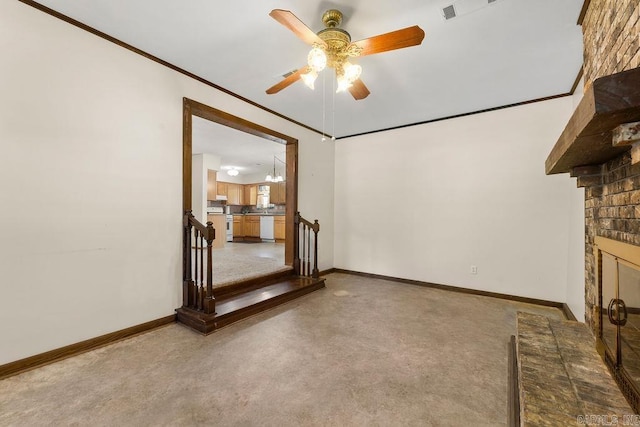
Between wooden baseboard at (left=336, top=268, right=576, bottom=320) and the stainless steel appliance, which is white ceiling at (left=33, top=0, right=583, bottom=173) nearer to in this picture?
wooden baseboard at (left=336, top=268, right=576, bottom=320)

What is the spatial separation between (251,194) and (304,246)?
6.13 metres

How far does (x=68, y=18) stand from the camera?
2133mm

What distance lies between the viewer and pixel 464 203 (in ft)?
12.8

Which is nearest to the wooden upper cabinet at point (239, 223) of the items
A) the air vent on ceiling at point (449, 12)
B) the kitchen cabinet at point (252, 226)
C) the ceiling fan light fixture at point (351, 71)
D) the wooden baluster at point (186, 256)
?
the kitchen cabinet at point (252, 226)

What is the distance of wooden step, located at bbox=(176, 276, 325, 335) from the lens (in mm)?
2600

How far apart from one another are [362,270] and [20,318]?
421cm

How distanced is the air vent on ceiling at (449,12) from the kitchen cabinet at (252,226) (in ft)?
25.6

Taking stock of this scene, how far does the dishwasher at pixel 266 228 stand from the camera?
8.80 meters

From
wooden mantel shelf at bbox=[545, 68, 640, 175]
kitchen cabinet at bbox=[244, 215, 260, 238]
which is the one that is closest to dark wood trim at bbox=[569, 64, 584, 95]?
wooden mantel shelf at bbox=[545, 68, 640, 175]

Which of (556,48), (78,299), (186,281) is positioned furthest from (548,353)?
(78,299)

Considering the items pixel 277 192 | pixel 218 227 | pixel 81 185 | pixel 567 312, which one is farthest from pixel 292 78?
pixel 277 192

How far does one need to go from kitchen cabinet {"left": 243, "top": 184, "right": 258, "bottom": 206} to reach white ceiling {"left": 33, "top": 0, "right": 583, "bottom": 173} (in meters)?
6.32

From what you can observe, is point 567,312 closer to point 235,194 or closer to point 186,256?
point 186,256

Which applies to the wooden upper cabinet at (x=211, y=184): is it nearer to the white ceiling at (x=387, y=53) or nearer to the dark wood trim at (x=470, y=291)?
the white ceiling at (x=387, y=53)
